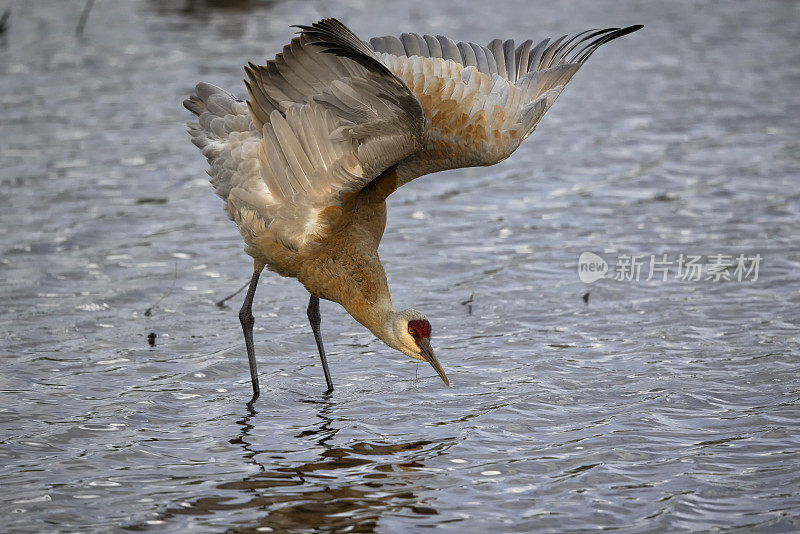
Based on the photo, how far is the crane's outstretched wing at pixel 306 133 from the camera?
503 centimetres

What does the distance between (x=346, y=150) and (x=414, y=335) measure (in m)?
1.03

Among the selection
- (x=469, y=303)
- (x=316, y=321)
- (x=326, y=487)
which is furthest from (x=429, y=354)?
(x=469, y=303)

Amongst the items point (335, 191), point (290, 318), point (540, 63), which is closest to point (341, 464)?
point (335, 191)

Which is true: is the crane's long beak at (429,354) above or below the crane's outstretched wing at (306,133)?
below

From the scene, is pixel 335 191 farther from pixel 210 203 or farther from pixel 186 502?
pixel 210 203

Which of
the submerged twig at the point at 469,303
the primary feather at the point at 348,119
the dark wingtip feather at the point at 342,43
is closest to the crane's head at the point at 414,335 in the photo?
the primary feather at the point at 348,119

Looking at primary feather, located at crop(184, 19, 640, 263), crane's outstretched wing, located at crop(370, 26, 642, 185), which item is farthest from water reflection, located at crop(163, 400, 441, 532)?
crane's outstretched wing, located at crop(370, 26, 642, 185)

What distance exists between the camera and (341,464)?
206 inches

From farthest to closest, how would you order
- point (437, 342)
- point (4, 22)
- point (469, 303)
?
point (4, 22) → point (469, 303) → point (437, 342)

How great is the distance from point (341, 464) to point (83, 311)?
269cm

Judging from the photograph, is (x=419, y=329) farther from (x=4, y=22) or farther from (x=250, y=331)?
(x=4, y=22)

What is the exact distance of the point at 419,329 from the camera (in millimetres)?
5574

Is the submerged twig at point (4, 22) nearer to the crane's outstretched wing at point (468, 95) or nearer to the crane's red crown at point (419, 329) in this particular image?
the crane's outstretched wing at point (468, 95)

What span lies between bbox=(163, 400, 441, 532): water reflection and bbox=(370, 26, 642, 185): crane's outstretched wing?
1.54 metres
